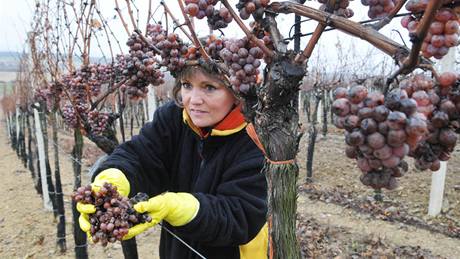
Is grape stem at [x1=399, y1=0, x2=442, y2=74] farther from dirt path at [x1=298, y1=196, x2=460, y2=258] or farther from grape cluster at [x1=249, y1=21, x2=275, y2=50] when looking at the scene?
dirt path at [x1=298, y1=196, x2=460, y2=258]

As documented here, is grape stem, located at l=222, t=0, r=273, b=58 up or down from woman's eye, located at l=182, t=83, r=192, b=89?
up

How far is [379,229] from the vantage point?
6207 mm

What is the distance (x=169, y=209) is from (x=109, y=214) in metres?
0.29

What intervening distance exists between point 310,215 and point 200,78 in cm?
549

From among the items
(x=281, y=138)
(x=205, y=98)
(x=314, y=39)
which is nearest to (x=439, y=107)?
(x=314, y=39)

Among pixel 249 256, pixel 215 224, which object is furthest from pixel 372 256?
pixel 215 224

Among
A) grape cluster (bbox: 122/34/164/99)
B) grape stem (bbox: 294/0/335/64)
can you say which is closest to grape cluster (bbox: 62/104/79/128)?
grape cluster (bbox: 122/34/164/99)

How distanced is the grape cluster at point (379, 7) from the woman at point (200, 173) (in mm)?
1010

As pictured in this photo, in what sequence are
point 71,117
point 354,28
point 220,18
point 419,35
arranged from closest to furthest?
point 419,35 < point 354,28 < point 220,18 < point 71,117

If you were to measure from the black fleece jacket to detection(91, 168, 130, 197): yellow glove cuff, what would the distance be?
2.6 inches

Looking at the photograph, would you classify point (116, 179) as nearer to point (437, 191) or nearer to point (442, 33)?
point (442, 33)

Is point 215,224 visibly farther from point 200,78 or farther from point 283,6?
point 283,6

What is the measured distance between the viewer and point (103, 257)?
5.41 metres

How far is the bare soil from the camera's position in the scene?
5465 millimetres
